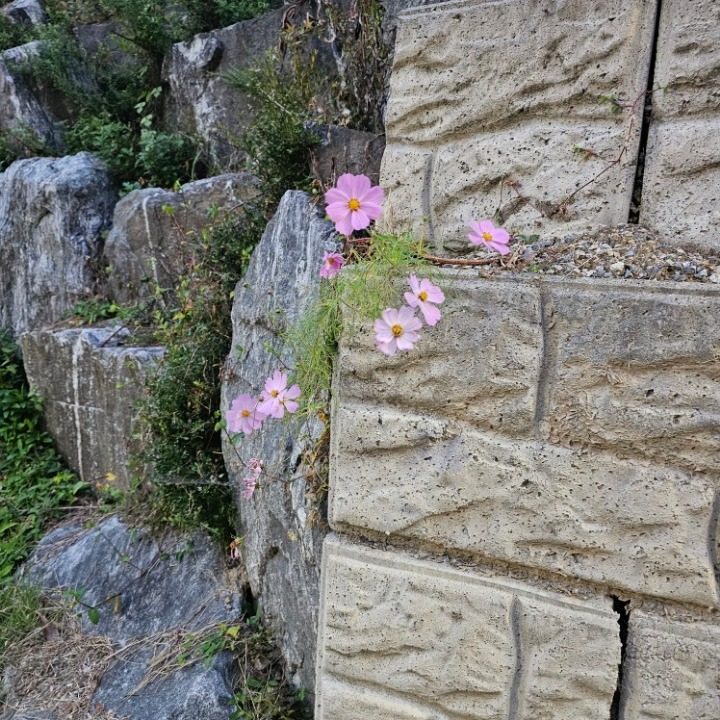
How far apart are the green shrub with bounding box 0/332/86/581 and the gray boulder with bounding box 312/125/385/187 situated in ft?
7.39

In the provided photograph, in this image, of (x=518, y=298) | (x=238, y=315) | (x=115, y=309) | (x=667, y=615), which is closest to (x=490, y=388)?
(x=518, y=298)

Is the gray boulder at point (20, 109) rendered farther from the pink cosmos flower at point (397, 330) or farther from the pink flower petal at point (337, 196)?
the pink cosmos flower at point (397, 330)

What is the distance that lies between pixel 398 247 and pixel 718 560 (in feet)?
2.86

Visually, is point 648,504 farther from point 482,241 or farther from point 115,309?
point 115,309

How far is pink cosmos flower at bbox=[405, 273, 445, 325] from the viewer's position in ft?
3.97

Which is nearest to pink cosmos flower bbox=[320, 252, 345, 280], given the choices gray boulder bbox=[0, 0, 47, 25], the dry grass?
the dry grass

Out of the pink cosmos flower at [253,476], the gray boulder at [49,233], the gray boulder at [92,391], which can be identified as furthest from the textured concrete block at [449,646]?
the gray boulder at [49,233]

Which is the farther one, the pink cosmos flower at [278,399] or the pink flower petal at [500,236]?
the pink cosmos flower at [278,399]

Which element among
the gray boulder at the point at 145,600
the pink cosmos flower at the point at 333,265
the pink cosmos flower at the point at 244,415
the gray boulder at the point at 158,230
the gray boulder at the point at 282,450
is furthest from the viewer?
the gray boulder at the point at 158,230

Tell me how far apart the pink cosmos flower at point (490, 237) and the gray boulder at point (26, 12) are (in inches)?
222

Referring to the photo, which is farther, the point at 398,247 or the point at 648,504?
the point at 398,247

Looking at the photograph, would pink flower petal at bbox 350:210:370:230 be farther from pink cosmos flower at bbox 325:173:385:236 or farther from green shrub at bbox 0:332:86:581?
green shrub at bbox 0:332:86:581

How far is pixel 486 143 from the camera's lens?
136 cm

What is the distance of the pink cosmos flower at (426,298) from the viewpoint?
47.7 inches
